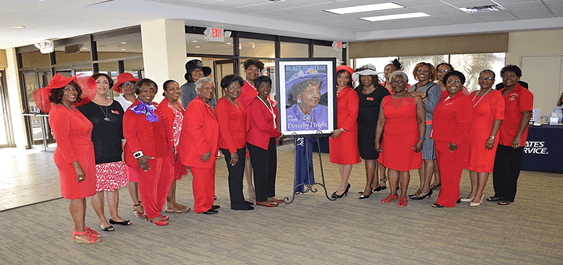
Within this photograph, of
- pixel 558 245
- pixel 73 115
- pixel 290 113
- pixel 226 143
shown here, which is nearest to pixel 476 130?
pixel 558 245

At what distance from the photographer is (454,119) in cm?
435

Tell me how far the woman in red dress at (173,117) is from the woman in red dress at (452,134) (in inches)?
122

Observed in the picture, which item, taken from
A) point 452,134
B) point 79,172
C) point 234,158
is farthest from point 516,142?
point 79,172

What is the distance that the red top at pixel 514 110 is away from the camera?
14.9 ft

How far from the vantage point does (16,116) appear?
10.9 metres

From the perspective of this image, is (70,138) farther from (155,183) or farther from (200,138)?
(200,138)

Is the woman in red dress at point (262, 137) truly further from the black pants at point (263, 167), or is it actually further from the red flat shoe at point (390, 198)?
the red flat shoe at point (390, 198)

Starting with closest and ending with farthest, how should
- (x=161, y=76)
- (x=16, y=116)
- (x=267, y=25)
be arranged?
(x=161, y=76) → (x=267, y=25) → (x=16, y=116)

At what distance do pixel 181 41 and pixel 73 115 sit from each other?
411cm

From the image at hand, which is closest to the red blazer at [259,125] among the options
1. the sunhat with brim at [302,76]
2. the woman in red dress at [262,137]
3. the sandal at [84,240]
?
the woman in red dress at [262,137]

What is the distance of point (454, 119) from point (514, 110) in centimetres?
93

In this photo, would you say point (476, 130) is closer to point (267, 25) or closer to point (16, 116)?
point (267, 25)

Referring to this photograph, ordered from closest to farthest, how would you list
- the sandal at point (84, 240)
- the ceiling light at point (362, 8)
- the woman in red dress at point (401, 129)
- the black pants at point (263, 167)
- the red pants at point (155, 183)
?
the sandal at point (84, 240), the red pants at point (155, 183), the woman in red dress at point (401, 129), the black pants at point (263, 167), the ceiling light at point (362, 8)

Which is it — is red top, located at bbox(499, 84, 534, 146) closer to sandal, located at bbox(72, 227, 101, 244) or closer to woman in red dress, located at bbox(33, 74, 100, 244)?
woman in red dress, located at bbox(33, 74, 100, 244)
